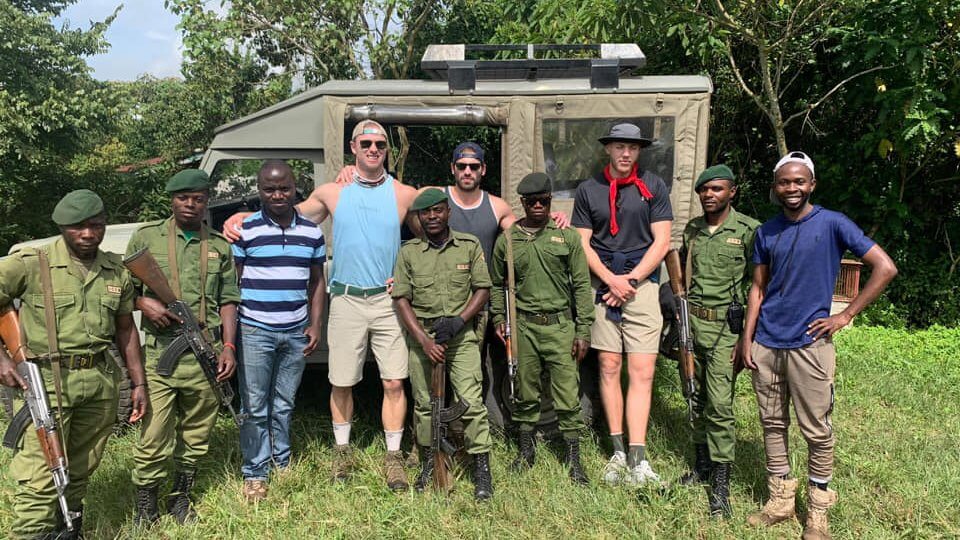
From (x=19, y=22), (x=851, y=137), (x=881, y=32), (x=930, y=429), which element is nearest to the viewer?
(x=930, y=429)

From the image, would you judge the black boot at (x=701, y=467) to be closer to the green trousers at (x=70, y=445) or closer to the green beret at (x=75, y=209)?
the green trousers at (x=70, y=445)

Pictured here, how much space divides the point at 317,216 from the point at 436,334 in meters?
1.03

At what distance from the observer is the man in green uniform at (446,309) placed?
3459mm

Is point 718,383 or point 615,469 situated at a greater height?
point 718,383

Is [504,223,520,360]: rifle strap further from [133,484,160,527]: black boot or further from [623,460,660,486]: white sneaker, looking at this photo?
[133,484,160,527]: black boot

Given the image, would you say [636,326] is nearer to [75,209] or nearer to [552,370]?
[552,370]

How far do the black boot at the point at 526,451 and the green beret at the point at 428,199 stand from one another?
1.50 meters

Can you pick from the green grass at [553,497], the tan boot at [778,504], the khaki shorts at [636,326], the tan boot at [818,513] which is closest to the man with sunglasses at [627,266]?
the khaki shorts at [636,326]

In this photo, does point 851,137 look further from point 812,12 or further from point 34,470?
point 34,470

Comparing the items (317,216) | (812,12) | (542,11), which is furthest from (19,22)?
(812,12)

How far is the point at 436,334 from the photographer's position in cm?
345

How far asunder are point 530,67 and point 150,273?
8.83 feet

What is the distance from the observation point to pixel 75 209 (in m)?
2.70

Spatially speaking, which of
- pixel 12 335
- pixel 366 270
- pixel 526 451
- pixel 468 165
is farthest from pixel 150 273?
pixel 526 451
